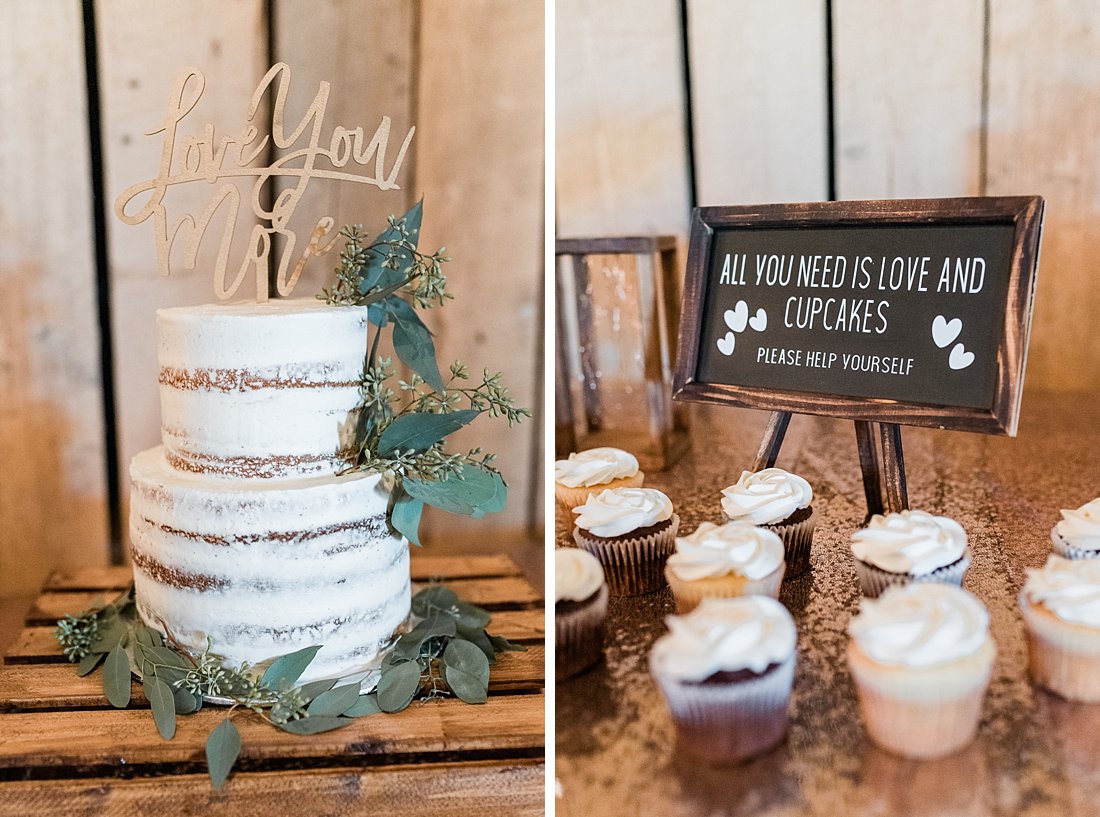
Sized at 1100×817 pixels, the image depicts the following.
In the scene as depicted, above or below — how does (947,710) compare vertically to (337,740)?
above

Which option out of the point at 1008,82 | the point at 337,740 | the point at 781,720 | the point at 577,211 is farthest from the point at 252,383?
the point at 1008,82

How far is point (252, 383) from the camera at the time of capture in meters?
1.01

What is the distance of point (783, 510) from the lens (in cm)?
98

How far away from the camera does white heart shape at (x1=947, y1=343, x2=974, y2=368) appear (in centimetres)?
91

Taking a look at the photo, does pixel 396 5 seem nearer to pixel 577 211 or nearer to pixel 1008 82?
pixel 577 211

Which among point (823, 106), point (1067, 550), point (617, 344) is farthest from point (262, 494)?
point (823, 106)

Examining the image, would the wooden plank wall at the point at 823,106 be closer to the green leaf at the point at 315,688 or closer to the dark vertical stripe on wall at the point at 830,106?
the dark vertical stripe on wall at the point at 830,106

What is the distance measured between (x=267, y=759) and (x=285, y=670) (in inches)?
3.9

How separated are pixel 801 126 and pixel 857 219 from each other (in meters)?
0.47

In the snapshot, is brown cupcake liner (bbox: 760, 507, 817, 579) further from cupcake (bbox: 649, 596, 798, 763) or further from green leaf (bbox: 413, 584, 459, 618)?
green leaf (bbox: 413, 584, 459, 618)

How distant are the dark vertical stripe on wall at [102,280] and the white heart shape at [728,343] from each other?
41.6 inches

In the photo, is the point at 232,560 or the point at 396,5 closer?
the point at 232,560

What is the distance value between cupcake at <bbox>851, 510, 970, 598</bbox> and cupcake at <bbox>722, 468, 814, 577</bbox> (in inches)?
3.6

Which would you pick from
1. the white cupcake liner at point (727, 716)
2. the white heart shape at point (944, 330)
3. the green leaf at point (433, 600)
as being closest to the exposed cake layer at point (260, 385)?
the green leaf at point (433, 600)
